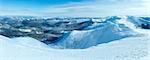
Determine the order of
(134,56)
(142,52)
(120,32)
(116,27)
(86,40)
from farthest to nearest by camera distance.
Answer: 1. (86,40)
2. (116,27)
3. (120,32)
4. (142,52)
5. (134,56)

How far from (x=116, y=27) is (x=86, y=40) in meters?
11.0

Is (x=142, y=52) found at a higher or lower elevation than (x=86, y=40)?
higher

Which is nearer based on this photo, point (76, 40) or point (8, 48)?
point (8, 48)

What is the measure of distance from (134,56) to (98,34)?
261ft

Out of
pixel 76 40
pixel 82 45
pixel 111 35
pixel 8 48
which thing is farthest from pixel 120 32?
pixel 8 48

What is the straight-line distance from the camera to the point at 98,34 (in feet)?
293

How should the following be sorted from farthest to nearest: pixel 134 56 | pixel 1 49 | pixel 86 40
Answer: pixel 86 40
pixel 1 49
pixel 134 56

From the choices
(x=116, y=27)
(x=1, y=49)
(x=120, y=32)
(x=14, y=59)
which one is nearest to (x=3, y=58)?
(x=14, y=59)

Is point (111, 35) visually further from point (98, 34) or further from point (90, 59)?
point (90, 59)

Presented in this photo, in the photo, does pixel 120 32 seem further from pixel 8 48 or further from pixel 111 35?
pixel 8 48

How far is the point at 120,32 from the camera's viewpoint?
75062mm

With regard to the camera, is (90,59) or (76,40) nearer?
(90,59)

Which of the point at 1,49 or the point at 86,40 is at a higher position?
the point at 1,49

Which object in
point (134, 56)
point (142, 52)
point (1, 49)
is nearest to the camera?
point (134, 56)
